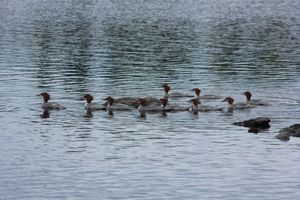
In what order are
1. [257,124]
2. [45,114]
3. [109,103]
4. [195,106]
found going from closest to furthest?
1. [257,124]
2. [45,114]
3. [195,106]
4. [109,103]

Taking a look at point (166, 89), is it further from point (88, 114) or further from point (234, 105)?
point (88, 114)

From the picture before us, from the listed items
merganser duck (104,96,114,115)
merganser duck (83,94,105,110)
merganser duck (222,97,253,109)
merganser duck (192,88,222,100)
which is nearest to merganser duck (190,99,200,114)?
merganser duck (222,97,253,109)

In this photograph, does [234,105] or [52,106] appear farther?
[234,105]

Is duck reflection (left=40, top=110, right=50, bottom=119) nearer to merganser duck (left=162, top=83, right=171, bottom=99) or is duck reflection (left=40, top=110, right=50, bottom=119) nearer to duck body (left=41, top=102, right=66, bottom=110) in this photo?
duck body (left=41, top=102, right=66, bottom=110)

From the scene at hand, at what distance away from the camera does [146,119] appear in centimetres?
5975

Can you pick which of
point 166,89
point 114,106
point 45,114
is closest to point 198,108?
point 114,106

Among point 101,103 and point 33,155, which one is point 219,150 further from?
point 101,103

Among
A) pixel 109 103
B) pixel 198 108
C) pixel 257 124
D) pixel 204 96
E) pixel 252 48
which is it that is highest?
pixel 252 48

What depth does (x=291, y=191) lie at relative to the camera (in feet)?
137

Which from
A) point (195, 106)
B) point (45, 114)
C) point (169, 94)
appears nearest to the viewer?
point (45, 114)

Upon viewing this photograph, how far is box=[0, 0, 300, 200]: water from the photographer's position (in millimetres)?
43141

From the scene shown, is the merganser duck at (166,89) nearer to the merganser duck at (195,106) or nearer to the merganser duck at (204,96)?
the merganser duck at (204,96)

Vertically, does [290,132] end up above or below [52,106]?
below

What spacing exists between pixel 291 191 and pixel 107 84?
116 ft
